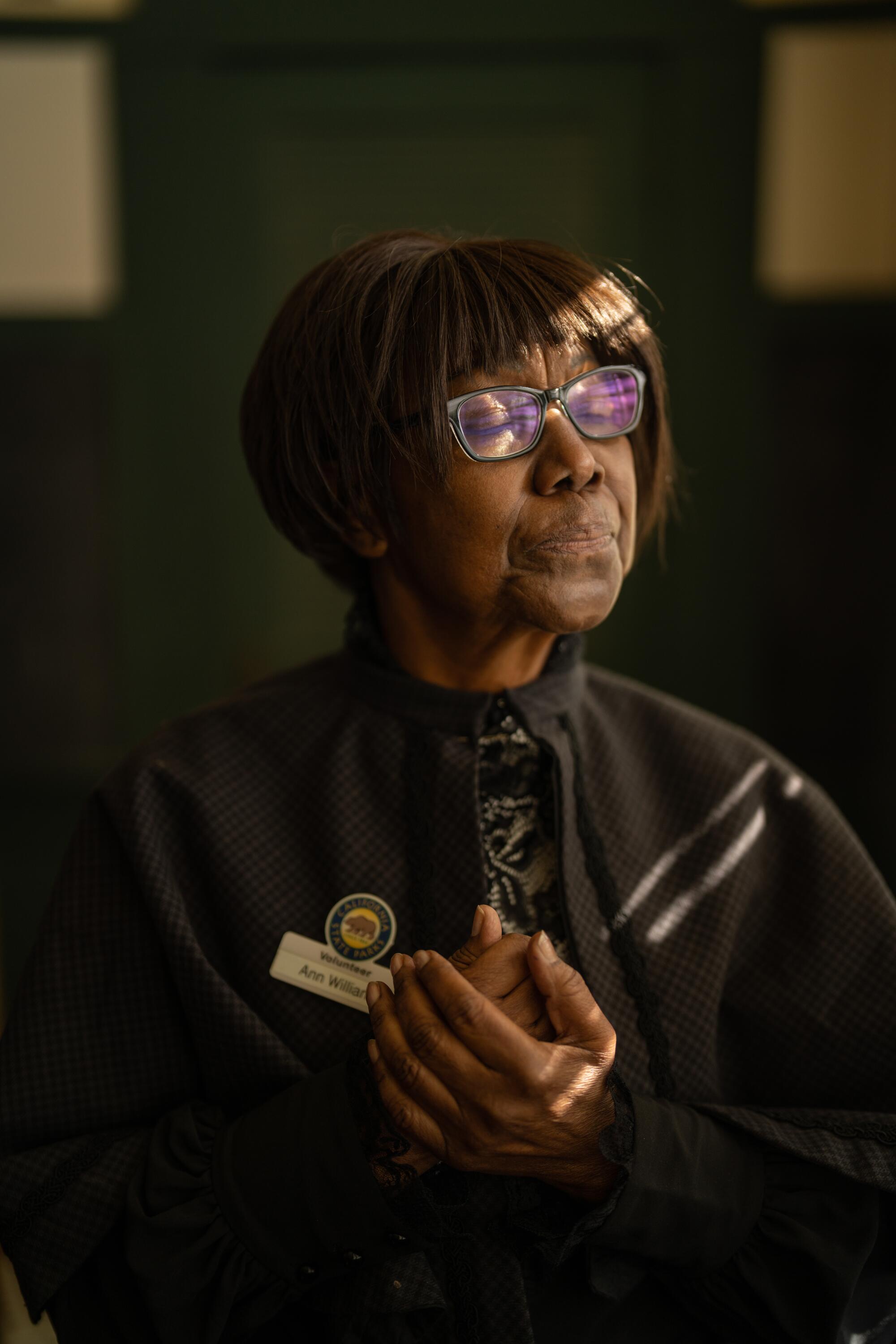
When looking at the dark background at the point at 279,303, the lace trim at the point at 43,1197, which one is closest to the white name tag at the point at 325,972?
the lace trim at the point at 43,1197

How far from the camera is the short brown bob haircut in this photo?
104 cm

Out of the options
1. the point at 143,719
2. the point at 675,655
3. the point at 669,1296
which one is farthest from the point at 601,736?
the point at 143,719

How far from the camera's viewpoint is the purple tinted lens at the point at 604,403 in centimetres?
108

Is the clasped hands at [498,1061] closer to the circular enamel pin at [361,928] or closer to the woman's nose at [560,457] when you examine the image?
the circular enamel pin at [361,928]

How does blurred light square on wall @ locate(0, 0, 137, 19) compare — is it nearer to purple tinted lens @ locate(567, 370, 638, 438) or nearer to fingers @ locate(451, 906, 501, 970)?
purple tinted lens @ locate(567, 370, 638, 438)

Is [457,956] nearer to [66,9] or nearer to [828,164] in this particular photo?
[828,164]

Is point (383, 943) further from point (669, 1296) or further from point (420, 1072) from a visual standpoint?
point (669, 1296)

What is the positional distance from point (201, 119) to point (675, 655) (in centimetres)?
171

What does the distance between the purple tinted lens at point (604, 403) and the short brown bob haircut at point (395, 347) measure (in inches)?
1.5

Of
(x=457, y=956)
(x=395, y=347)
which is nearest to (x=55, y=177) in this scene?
(x=395, y=347)

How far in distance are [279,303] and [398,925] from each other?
6.50ft

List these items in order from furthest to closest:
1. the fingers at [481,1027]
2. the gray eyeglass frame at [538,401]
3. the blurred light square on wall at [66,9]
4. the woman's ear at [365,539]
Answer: the blurred light square on wall at [66,9]
the woman's ear at [365,539]
the gray eyeglass frame at [538,401]
the fingers at [481,1027]

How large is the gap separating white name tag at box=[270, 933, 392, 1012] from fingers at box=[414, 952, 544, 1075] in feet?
0.50

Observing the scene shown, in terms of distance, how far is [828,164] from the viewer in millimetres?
2609
